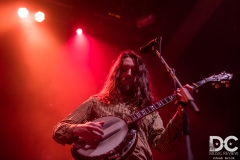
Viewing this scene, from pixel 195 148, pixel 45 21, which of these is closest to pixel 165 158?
pixel 195 148

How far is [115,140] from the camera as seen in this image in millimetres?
2861

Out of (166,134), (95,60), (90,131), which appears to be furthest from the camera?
(95,60)

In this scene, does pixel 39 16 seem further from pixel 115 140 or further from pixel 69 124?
pixel 115 140

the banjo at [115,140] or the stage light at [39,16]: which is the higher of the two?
the stage light at [39,16]

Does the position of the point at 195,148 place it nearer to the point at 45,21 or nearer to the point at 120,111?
the point at 120,111

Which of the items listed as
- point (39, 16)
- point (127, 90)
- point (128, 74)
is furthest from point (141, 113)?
point (39, 16)

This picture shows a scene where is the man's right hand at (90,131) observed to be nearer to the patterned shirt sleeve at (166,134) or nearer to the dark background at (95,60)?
the patterned shirt sleeve at (166,134)

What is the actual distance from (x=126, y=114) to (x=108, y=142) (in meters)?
0.49

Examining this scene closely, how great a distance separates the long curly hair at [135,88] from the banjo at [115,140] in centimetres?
36

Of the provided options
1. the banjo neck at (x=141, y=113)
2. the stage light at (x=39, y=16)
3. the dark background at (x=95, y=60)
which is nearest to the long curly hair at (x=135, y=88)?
the banjo neck at (x=141, y=113)

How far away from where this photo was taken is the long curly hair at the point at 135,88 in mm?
3434

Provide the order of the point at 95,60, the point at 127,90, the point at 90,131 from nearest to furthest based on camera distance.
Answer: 1. the point at 90,131
2. the point at 127,90
3. the point at 95,60

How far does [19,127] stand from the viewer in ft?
21.0

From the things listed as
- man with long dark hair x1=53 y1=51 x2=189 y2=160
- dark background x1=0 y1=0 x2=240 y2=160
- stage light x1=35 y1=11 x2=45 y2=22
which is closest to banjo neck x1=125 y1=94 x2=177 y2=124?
man with long dark hair x1=53 y1=51 x2=189 y2=160
